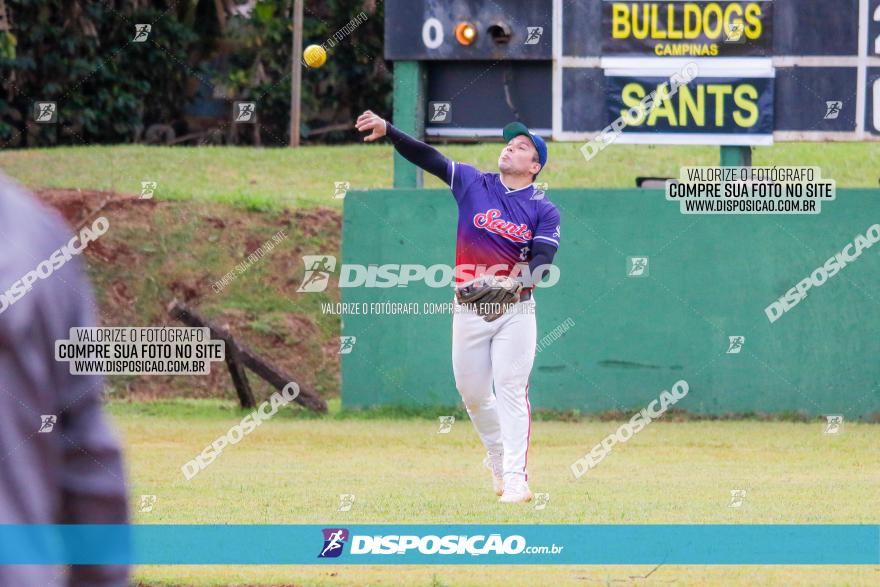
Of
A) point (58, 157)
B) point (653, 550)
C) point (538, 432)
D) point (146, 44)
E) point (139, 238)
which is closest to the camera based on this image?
point (653, 550)

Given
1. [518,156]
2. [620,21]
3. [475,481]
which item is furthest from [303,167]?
[518,156]

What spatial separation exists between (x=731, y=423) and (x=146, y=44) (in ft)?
55.6

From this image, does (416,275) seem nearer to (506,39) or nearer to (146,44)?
(506,39)

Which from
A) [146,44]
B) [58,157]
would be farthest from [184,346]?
→ [146,44]

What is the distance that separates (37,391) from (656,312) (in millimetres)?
12724

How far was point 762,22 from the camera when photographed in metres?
13.7

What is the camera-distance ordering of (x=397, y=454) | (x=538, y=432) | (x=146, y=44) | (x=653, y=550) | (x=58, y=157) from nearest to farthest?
(x=653, y=550) < (x=397, y=454) < (x=538, y=432) < (x=58, y=157) < (x=146, y=44)

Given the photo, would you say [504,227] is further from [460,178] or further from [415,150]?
[415,150]

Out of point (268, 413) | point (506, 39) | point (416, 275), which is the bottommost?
point (268, 413)

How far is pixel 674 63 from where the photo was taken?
1369 cm

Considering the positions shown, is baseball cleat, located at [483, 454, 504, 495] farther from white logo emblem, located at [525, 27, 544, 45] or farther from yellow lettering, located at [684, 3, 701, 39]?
yellow lettering, located at [684, 3, 701, 39]

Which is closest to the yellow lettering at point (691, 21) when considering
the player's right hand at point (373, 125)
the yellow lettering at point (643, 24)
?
the yellow lettering at point (643, 24)

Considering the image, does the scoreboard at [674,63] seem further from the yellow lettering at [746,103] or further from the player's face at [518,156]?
the player's face at [518,156]

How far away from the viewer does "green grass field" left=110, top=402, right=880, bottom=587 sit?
758cm
